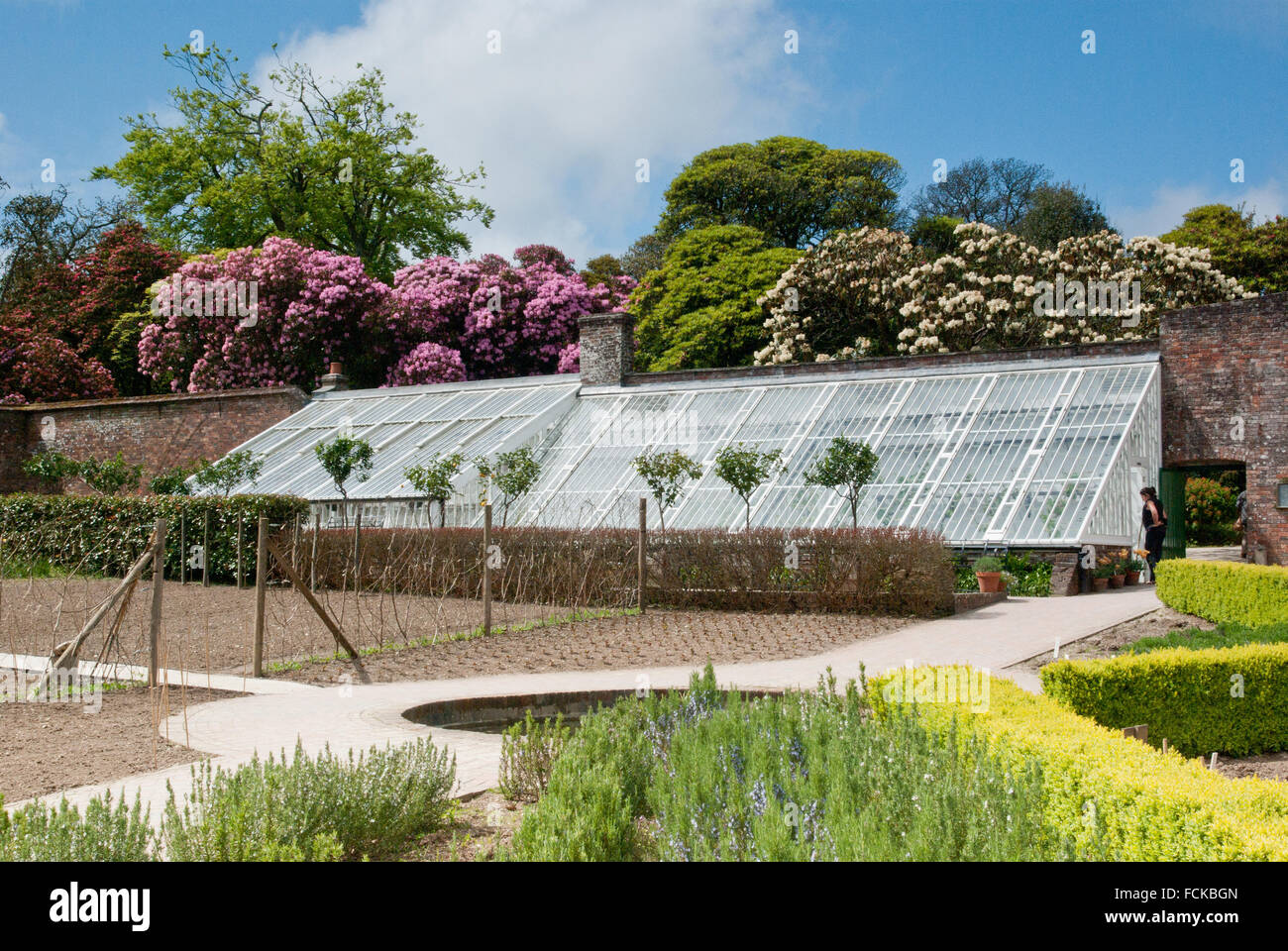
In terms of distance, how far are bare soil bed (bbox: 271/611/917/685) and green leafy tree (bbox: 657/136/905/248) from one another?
2642 cm

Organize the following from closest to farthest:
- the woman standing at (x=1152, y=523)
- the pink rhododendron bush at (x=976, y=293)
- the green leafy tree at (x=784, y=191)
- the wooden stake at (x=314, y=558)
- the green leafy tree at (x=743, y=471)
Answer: the wooden stake at (x=314, y=558) < the woman standing at (x=1152, y=523) < the green leafy tree at (x=743, y=471) < the pink rhododendron bush at (x=976, y=293) < the green leafy tree at (x=784, y=191)

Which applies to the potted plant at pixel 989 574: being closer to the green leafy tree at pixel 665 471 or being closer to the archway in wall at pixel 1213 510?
the green leafy tree at pixel 665 471

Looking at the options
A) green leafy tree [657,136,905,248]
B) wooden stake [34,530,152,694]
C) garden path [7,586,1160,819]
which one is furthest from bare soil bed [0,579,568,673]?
green leafy tree [657,136,905,248]

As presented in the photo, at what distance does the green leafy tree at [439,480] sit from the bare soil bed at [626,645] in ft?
21.1

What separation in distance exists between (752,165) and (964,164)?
12960mm

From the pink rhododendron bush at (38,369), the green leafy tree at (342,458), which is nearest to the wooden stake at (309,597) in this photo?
the green leafy tree at (342,458)

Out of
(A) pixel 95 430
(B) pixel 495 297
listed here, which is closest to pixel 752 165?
(B) pixel 495 297

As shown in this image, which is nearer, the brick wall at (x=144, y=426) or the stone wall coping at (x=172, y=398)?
the brick wall at (x=144, y=426)

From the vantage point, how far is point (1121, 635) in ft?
38.3

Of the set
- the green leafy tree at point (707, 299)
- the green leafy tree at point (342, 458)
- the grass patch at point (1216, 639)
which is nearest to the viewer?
the grass patch at point (1216, 639)

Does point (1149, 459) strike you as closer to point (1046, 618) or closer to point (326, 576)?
point (1046, 618)

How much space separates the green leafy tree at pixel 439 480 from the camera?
64.1 feet

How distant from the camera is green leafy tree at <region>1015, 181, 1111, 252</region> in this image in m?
40.0
